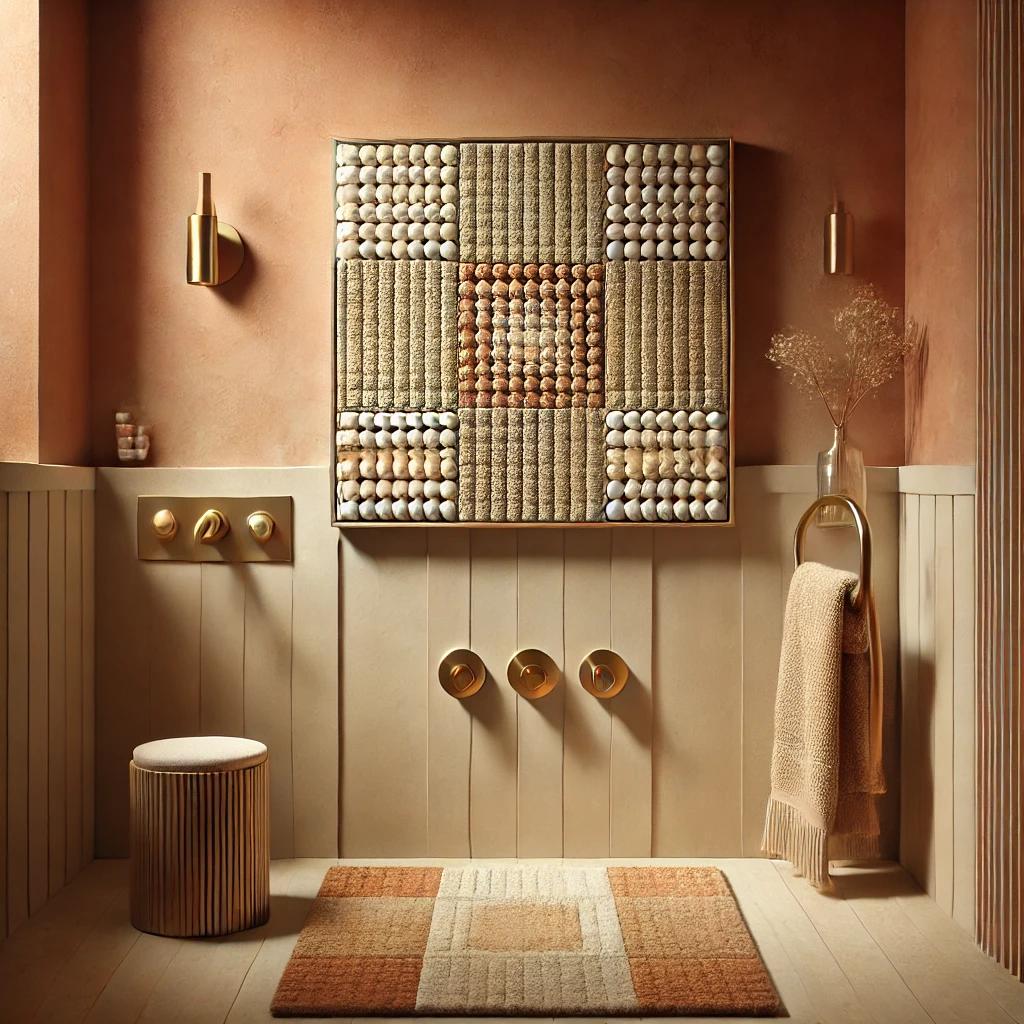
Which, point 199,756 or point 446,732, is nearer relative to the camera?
point 199,756

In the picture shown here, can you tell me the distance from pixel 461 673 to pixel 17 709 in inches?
37.6

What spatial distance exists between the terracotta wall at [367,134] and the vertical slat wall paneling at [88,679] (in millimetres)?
230

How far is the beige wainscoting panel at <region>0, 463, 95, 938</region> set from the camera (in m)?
2.14

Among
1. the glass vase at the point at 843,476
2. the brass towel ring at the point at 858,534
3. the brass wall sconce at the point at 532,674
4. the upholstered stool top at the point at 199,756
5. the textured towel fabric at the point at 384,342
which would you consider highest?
the textured towel fabric at the point at 384,342

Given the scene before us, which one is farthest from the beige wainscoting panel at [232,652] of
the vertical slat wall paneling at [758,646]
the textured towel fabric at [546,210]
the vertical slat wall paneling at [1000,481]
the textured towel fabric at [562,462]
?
the vertical slat wall paneling at [1000,481]

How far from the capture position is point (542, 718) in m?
2.56

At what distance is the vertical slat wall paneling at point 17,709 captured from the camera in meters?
2.14

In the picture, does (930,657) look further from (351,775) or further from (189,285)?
(189,285)

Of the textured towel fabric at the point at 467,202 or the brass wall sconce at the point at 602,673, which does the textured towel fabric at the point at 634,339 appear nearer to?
the textured towel fabric at the point at 467,202

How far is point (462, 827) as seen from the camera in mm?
2559

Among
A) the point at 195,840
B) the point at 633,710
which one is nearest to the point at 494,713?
the point at 633,710

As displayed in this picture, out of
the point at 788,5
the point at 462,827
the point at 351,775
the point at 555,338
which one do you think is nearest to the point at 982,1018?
the point at 462,827

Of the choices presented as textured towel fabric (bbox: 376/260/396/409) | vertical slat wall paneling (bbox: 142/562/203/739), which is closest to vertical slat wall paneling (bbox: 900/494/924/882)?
textured towel fabric (bbox: 376/260/396/409)

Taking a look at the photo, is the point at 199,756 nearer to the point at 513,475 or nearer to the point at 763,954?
the point at 513,475
